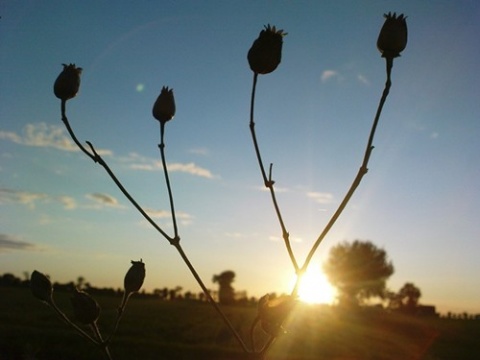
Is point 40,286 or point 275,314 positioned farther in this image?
point 40,286

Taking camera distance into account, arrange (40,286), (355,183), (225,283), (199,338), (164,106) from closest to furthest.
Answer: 1. (355,183)
2. (40,286)
3. (164,106)
4. (199,338)
5. (225,283)

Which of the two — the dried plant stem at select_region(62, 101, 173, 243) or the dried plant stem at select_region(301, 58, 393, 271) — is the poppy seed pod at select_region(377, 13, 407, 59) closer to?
the dried plant stem at select_region(301, 58, 393, 271)

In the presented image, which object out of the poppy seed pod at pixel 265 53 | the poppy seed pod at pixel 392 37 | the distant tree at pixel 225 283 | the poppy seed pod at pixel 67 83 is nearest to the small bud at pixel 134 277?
the poppy seed pod at pixel 67 83

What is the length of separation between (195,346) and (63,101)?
37.8 meters

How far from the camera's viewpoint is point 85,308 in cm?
142

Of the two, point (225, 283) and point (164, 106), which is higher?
point (225, 283)

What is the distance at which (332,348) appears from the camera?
1566 inches

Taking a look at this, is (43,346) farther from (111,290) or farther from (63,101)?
(111,290)

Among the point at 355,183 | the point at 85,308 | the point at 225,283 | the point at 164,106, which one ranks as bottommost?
the point at 85,308

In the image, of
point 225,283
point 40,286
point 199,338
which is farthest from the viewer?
point 225,283

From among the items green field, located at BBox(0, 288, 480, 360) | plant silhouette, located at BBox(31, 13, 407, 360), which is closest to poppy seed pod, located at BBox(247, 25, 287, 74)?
plant silhouette, located at BBox(31, 13, 407, 360)

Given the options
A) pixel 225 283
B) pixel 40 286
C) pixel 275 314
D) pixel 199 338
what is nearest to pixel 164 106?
pixel 40 286

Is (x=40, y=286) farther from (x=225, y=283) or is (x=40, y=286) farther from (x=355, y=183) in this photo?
(x=225, y=283)

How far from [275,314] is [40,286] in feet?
2.58
